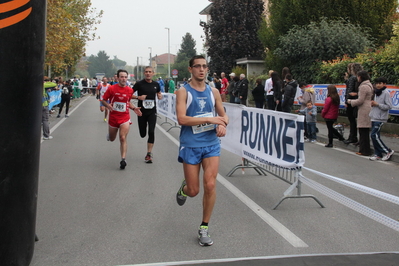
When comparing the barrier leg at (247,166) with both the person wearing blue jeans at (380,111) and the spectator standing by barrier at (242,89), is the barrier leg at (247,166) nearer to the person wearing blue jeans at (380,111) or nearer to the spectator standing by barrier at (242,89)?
the person wearing blue jeans at (380,111)

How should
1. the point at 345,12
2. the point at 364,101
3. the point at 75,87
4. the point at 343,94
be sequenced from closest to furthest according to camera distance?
the point at 364,101, the point at 343,94, the point at 345,12, the point at 75,87

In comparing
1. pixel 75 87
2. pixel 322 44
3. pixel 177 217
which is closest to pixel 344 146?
pixel 177 217

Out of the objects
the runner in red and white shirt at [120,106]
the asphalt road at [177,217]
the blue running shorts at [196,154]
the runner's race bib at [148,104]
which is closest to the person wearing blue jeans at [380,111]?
the asphalt road at [177,217]

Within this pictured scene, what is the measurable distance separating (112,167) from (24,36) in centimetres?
586

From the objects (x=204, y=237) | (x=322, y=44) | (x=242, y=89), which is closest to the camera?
(x=204, y=237)

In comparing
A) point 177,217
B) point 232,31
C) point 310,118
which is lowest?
point 177,217

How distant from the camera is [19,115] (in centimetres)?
356

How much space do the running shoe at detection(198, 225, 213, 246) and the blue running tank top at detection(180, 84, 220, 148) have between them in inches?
33.4

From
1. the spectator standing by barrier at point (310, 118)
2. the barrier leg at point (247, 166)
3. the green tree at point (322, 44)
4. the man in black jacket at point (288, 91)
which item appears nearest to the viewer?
the barrier leg at point (247, 166)

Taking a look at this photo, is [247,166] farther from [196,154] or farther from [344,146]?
[344,146]

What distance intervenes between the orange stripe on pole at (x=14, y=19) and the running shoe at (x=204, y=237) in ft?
8.52

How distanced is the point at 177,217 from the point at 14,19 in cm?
316

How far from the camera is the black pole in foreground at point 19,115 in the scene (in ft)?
11.3

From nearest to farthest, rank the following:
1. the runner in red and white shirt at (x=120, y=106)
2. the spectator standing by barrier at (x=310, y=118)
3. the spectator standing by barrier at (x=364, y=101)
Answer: the runner in red and white shirt at (x=120, y=106)
the spectator standing by barrier at (x=364, y=101)
the spectator standing by barrier at (x=310, y=118)
